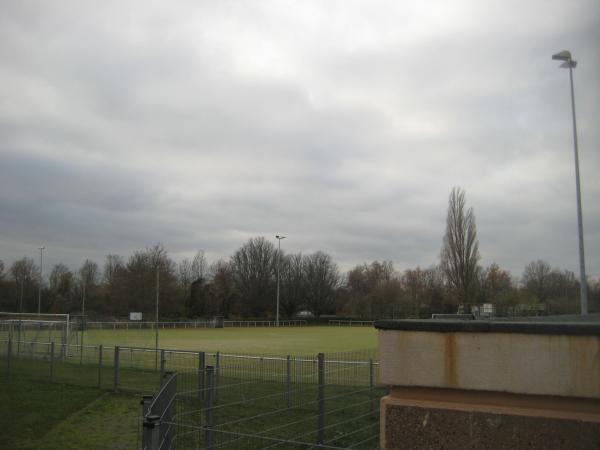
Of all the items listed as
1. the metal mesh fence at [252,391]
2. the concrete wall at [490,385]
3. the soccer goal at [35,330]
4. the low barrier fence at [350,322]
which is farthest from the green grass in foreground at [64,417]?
the low barrier fence at [350,322]

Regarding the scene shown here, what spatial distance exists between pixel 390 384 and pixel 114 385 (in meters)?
15.9

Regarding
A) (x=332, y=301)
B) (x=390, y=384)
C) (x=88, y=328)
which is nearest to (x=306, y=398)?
(x=390, y=384)

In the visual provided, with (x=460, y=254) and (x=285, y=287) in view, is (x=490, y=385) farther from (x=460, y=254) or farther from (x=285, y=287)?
(x=285, y=287)

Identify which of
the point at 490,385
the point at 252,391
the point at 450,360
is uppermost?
the point at 450,360

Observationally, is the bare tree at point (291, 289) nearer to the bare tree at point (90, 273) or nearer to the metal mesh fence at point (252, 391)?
the bare tree at point (90, 273)

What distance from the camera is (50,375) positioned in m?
18.8

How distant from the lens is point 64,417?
45.3ft

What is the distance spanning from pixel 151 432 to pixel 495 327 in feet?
8.81

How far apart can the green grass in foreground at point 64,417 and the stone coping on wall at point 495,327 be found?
33.2ft

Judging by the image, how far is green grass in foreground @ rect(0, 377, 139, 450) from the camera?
38.4 ft

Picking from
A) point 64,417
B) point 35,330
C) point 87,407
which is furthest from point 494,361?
point 35,330

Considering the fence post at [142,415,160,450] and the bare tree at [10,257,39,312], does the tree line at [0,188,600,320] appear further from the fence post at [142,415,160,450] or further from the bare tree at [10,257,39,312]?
the fence post at [142,415,160,450]

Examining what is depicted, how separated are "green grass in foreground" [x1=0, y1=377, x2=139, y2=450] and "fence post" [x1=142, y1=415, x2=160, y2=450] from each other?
7.98 meters

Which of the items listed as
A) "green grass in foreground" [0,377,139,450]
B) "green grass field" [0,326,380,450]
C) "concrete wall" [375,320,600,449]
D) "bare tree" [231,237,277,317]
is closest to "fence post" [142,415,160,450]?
"concrete wall" [375,320,600,449]
